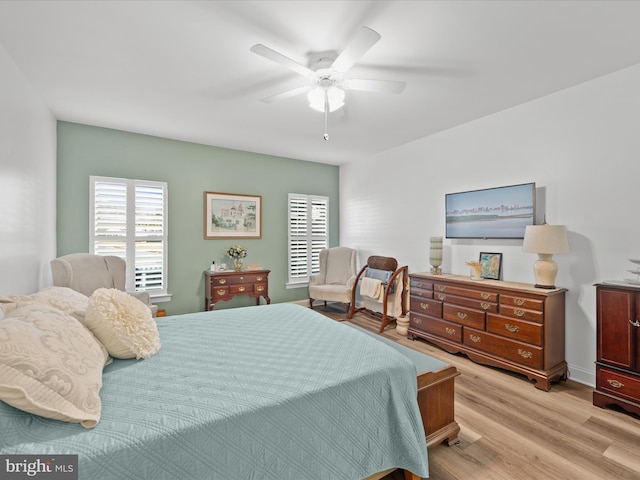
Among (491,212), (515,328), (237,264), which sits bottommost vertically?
(515,328)

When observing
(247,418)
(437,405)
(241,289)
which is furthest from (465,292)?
(241,289)

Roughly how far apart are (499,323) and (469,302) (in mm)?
354

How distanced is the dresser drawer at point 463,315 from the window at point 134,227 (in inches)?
147

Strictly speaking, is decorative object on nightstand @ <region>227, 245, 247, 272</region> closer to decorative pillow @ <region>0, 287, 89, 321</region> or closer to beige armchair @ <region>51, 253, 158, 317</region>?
beige armchair @ <region>51, 253, 158, 317</region>

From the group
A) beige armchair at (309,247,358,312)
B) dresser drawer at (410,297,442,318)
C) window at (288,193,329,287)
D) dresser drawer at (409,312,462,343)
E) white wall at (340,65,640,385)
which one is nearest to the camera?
white wall at (340,65,640,385)

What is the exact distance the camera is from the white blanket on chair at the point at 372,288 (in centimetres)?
452

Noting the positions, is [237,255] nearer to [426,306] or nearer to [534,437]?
[426,306]

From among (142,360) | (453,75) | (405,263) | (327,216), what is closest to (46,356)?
(142,360)

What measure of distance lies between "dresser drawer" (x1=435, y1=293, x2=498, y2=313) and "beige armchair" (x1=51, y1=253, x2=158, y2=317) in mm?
3184

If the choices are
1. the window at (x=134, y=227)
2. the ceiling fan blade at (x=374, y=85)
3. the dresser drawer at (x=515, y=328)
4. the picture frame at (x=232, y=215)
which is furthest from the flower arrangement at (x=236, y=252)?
the dresser drawer at (x=515, y=328)

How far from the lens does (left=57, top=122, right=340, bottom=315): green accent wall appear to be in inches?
149

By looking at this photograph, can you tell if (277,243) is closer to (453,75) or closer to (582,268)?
(453,75)

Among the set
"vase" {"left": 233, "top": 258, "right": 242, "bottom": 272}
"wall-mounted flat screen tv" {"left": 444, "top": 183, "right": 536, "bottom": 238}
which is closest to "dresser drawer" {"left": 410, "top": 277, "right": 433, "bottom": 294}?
"wall-mounted flat screen tv" {"left": 444, "top": 183, "right": 536, "bottom": 238}

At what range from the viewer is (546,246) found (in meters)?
2.73
